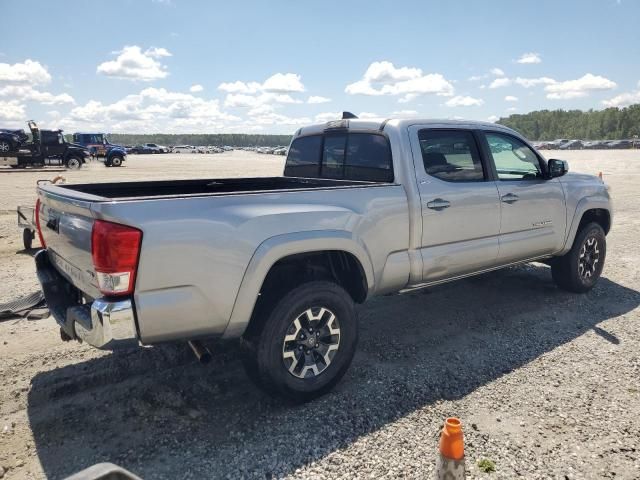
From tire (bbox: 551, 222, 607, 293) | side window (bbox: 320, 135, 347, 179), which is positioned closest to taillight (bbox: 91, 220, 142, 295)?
side window (bbox: 320, 135, 347, 179)

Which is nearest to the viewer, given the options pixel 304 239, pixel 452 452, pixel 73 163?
pixel 452 452

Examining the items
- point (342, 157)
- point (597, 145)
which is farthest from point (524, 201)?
point (597, 145)

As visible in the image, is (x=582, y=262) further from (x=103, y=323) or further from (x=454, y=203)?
(x=103, y=323)

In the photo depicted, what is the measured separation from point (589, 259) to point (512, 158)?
1.80 m

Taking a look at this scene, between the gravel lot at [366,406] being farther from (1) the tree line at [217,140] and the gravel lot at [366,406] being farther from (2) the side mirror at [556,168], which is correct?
(1) the tree line at [217,140]

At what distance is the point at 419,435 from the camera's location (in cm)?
301

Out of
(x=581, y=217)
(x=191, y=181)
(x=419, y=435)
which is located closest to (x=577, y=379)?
(x=419, y=435)

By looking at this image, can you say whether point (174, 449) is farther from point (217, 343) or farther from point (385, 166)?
point (385, 166)

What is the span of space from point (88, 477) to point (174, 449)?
1.64 m

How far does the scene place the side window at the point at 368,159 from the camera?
405cm

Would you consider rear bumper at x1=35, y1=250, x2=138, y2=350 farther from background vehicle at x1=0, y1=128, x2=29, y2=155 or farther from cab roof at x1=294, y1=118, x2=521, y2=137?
background vehicle at x1=0, y1=128, x2=29, y2=155

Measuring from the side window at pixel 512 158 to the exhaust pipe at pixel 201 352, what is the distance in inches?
129

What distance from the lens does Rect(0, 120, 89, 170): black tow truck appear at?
26.4 meters

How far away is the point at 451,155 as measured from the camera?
171 inches
